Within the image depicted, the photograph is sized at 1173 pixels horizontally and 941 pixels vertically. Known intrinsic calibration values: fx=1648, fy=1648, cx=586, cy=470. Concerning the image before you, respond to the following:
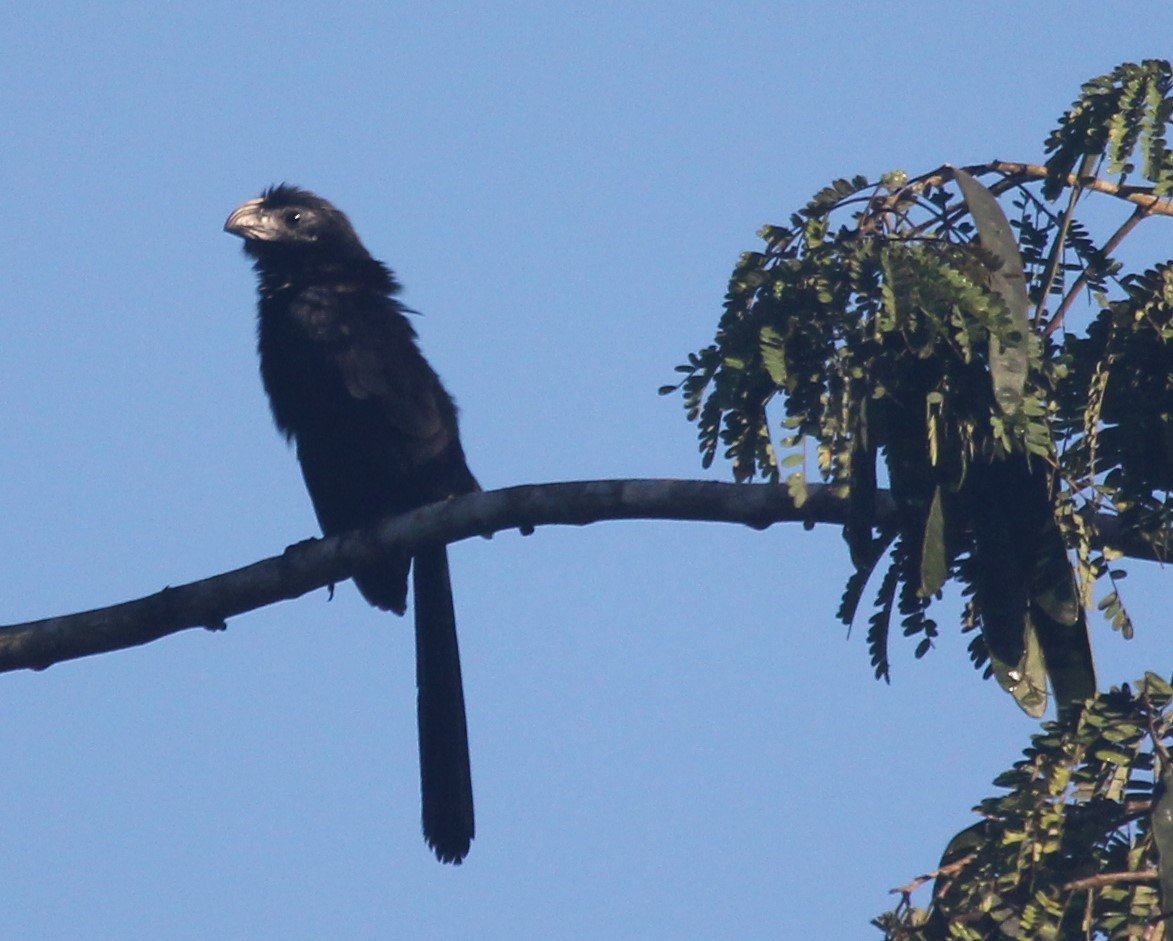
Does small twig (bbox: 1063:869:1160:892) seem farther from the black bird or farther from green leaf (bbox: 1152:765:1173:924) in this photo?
the black bird

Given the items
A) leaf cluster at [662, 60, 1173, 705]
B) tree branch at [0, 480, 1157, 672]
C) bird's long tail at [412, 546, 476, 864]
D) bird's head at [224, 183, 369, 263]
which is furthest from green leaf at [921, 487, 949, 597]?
bird's head at [224, 183, 369, 263]

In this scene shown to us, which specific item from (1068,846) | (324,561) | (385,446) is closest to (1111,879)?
(1068,846)

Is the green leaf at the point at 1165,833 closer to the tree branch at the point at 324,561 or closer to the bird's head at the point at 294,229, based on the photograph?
the tree branch at the point at 324,561

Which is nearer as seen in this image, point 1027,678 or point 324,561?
point 1027,678

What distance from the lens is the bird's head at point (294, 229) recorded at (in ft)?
21.2

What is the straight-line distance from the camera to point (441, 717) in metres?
5.67

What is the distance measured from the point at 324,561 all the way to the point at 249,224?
2.54m

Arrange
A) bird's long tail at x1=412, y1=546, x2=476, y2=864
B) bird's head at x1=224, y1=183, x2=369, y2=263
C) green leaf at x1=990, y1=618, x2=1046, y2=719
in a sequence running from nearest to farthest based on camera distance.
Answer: green leaf at x1=990, y1=618, x2=1046, y2=719
bird's long tail at x1=412, y1=546, x2=476, y2=864
bird's head at x1=224, y1=183, x2=369, y2=263

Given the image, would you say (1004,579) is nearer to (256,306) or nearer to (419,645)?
(419,645)

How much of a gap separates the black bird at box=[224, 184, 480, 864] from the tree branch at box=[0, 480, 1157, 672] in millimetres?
1018

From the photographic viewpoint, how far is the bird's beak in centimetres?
654

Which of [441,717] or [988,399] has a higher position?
[441,717]

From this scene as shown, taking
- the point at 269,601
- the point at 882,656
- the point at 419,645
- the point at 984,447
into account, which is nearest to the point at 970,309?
the point at 984,447

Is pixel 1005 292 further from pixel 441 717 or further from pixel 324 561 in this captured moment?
pixel 441 717
